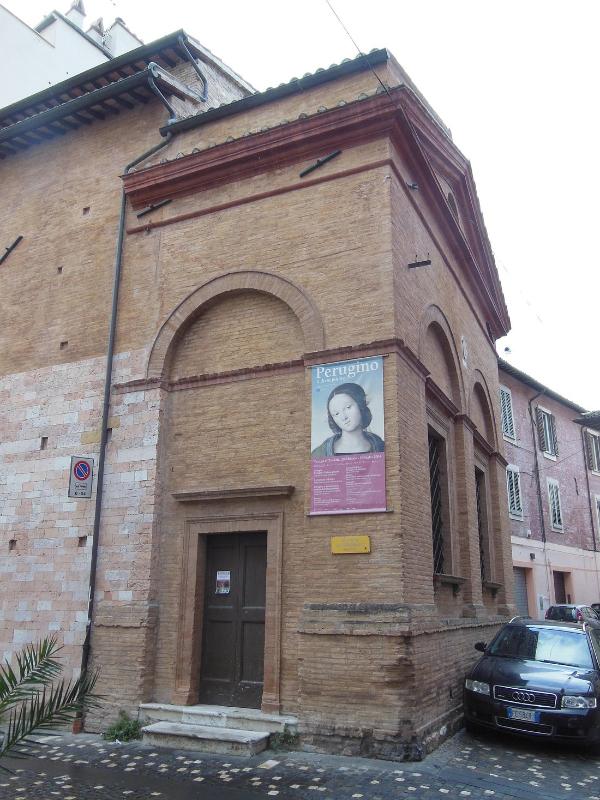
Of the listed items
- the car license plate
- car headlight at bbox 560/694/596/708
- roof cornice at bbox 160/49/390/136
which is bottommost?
the car license plate

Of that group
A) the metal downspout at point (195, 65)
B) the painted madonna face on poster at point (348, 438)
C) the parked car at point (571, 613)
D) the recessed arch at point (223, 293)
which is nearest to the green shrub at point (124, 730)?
the painted madonna face on poster at point (348, 438)

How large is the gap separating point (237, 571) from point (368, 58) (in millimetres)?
7958

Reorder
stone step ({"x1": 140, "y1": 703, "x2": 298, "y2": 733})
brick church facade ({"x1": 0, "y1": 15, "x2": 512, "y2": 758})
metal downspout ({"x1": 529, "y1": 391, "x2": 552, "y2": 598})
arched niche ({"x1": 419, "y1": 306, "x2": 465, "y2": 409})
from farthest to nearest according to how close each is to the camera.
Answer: metal downspout ({"x1": 529, "y1": 391, "x2": 552, "y2": 598}), arched niche ({"x1": 419, "y1": 306, "x2": 465, "y2": 409}), brick church facade ({"x1": 0, "y1": 15, "x2": 512, "y2": 758}), stone step ({"x1": 140, "y1": 703, "x2": 298, "y2": 733})

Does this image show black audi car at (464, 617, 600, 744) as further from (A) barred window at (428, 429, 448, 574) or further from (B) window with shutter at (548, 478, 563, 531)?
(B) window with shutter at (548, 478, 563, 531)

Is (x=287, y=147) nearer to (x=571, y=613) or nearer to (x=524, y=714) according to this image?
(x=524, y=714)

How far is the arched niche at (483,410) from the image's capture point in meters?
14.4

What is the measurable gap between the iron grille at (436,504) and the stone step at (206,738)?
4026mm

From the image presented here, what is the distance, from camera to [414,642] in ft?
25.3

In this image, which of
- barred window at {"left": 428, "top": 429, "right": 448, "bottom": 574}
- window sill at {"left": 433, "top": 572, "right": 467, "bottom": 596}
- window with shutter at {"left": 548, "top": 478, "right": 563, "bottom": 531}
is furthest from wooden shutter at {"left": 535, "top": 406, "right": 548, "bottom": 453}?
window sill at {"left": 433, "top": 572, "right": 467, "bottom": 596}

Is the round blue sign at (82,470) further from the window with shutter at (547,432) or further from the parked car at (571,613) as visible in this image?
the window with shutter at (547,432)

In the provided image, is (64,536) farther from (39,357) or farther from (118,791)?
(118,791)

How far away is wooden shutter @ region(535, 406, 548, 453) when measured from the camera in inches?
976

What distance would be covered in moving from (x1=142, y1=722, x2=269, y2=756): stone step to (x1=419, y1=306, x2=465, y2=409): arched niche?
5857mm

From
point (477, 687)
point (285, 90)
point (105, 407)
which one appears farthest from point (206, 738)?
point (285, 90)
